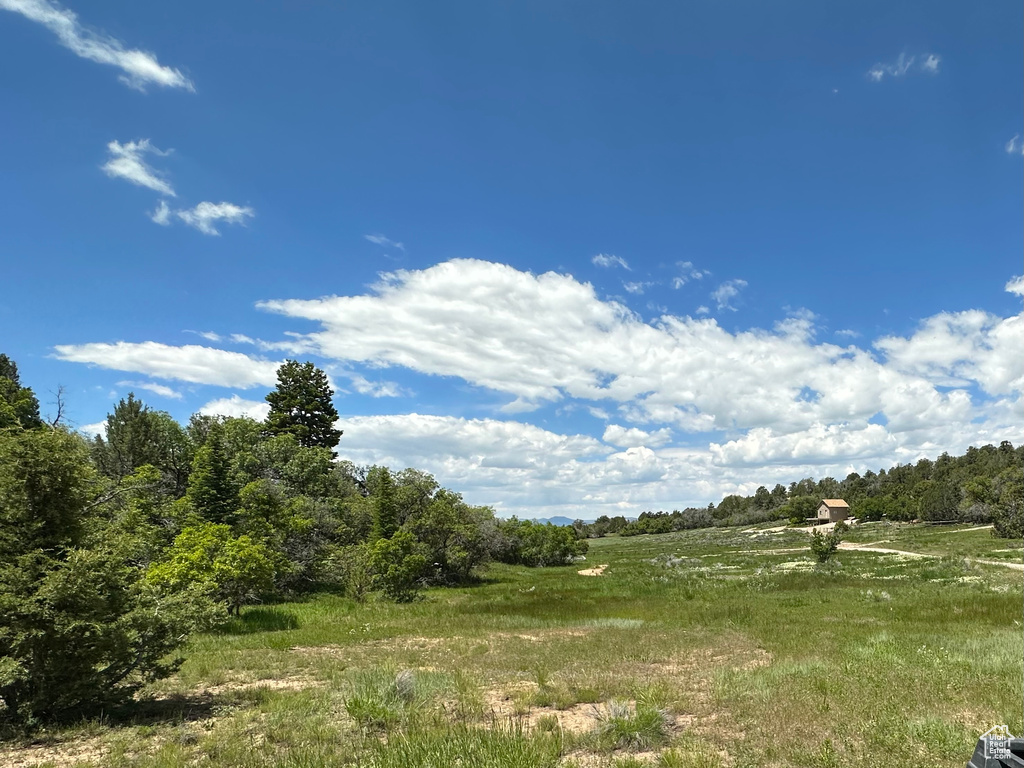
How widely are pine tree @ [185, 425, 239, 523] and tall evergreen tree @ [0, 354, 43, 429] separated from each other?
334 inches

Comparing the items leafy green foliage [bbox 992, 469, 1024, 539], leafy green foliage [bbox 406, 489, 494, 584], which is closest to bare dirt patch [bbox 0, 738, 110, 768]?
leafy green foliage [bbox 406, 489, 494, 584]

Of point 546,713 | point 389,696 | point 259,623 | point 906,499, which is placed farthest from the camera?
point 906,499

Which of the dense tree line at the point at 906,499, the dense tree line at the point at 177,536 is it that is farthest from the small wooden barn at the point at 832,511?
the dense tree line at the point at 177,536

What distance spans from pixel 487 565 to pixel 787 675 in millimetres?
40987

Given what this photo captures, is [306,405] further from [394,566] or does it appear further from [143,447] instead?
[394,566]

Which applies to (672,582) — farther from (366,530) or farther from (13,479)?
(13,479)

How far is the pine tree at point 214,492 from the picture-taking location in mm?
32906

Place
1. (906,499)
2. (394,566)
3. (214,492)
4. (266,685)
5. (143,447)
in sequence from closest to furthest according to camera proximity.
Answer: (266,685), (394,566), (214,492), (143,447), (906,499)

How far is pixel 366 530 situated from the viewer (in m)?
46.4

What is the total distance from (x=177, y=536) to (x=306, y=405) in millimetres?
39347

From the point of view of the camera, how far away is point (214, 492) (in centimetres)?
3334

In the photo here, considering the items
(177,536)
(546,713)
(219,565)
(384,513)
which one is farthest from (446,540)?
(546,713)

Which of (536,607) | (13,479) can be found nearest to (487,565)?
(536,607)

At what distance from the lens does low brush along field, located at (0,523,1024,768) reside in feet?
24.3
